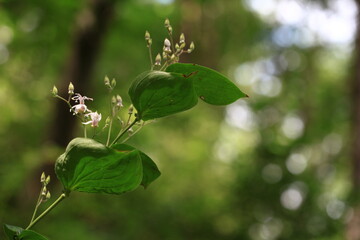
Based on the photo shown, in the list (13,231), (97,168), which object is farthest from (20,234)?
(97,168)

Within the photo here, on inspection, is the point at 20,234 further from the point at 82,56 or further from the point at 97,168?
the point at 82,56

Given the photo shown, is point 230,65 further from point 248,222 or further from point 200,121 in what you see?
point 248,222

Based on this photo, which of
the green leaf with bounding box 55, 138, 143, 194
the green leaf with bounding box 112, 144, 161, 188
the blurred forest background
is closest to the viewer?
the green leaf with bounding box 55, 138, 143, 194

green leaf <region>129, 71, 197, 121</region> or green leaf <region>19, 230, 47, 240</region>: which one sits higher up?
green leaf <region>129, 71, 197, 121</region>

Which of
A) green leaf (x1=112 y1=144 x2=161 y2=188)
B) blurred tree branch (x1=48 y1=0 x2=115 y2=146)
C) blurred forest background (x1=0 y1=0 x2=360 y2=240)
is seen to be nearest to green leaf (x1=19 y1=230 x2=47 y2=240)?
green leaf (x1=112 y1=144 x2=161 y2=188)

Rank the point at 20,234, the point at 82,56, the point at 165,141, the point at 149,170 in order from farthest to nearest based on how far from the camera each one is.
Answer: the point at 165,141, the point at 82,56, the point at 149,170, the point at 20,234

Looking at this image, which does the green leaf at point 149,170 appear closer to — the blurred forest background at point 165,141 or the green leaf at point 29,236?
the green leaf at point 29,236

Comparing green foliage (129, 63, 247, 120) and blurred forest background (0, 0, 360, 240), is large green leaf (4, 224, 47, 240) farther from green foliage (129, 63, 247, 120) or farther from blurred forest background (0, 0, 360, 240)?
blurred forest background (0, 0, 360, 240)
